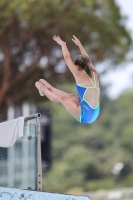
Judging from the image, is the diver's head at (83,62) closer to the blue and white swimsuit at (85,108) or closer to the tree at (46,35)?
the blue and white swimsuit at (85,108)

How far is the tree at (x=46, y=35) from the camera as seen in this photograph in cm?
2609

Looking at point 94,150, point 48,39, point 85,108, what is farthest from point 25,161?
point 94,150

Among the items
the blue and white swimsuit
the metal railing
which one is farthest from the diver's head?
the metal railing

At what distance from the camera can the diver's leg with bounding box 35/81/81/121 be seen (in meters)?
10.2

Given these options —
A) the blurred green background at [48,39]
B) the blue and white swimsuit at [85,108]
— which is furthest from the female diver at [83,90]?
the blurred green background at [48,39]

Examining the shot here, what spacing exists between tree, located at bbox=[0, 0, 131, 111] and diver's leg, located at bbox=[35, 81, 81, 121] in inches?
600

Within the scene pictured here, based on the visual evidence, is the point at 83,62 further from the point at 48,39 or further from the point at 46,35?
the point at 48,39

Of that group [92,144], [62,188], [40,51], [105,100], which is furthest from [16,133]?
[105,100]

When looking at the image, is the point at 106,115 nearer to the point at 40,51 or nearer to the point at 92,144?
the point at 92,144

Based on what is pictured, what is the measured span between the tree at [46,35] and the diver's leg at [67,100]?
15.2 metres

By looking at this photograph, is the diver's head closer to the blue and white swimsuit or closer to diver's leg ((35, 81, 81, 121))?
the blue and white swimsuit

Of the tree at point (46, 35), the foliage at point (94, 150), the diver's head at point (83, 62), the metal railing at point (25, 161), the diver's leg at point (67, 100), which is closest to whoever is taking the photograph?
the metal railing at point (25, 161)

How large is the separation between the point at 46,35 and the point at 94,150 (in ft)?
133

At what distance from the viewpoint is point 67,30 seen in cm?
2727
